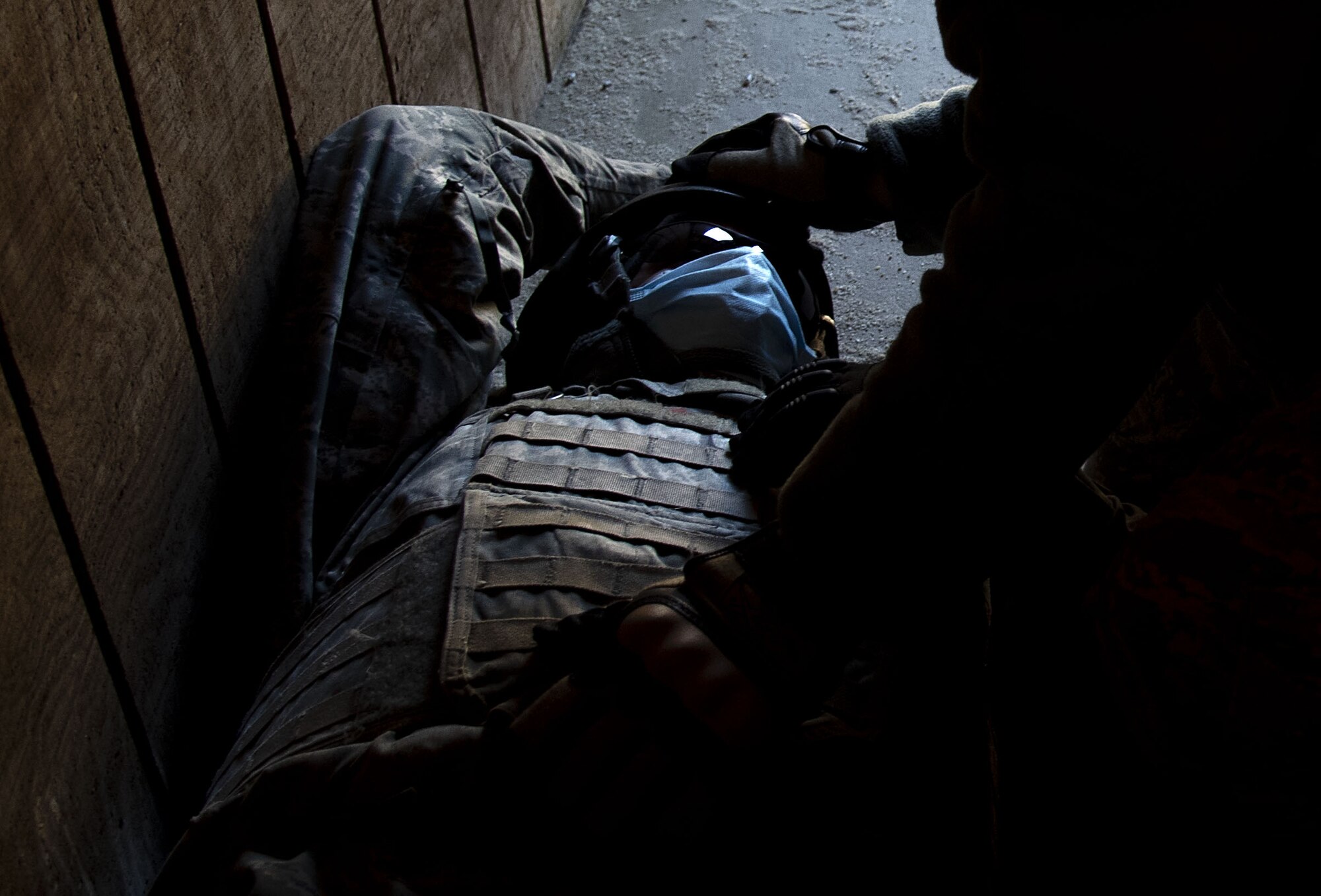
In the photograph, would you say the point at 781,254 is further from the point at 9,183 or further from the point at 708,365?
the point at 9,183

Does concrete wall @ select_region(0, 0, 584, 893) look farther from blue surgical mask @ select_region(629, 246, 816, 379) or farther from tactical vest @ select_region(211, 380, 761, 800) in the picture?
blue surgical mask @ select_region(629, 246, 816, 379)

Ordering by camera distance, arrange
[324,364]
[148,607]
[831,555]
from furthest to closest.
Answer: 1. [324,364]
2. [148,607]
3. [831,555]

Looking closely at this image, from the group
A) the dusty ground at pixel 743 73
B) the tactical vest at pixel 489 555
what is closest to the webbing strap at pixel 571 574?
the tactical vest at pixel 489 555

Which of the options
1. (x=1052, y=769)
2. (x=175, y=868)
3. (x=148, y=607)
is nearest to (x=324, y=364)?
(x=148, y=607)

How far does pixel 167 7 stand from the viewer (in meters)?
1.02

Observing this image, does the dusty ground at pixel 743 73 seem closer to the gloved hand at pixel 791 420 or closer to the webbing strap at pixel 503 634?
the gloved hand at pixel 791 420

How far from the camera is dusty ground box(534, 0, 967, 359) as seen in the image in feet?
6.81

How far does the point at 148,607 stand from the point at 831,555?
65cm

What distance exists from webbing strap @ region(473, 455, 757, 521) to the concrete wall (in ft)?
1.00

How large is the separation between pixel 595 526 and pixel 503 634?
13 cm

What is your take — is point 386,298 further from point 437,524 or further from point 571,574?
point 571,574

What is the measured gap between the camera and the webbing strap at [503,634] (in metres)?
0.83

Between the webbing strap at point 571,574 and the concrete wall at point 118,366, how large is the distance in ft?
1.10

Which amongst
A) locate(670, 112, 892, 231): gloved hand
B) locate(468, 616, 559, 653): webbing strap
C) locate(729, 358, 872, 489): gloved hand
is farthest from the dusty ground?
locate(468, 616, 559, 653): webbing strap
